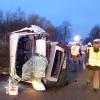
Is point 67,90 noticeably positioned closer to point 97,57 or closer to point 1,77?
point 97,57

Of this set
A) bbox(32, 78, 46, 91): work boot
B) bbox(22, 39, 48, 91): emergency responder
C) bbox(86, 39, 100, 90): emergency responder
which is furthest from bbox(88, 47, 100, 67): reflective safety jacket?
bbox(32, 78, 46, 91): work boot

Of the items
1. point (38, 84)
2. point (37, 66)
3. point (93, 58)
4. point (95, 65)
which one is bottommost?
point (38, 84)

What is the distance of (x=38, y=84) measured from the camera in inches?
755

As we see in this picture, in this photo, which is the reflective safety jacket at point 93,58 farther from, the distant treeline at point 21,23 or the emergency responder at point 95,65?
the distant treeline at point 21,23

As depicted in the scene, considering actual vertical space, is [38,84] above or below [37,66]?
below

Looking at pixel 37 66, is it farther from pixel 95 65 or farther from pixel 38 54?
pixel 95 65

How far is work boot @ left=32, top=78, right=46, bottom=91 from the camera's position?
18.8m

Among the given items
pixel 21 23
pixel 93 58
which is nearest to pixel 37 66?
pixel 93 58

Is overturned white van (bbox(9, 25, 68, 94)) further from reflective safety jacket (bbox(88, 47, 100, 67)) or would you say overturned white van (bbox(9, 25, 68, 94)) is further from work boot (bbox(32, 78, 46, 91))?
reflective safety jacket (bbox(88, 47, 100, 67))

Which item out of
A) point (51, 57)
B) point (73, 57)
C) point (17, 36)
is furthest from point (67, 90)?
point (73, 57)

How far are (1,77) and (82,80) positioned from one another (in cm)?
342

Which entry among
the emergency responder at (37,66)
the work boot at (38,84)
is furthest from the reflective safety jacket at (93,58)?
the work boot at (38,84)

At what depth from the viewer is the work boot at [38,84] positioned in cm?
1876

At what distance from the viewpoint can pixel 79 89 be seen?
19.3m
